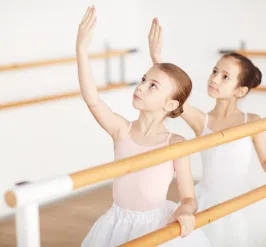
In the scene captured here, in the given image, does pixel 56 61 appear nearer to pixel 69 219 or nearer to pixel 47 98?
pixel 47 98

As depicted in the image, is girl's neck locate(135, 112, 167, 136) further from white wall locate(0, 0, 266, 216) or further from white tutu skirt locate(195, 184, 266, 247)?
white wall locate(0, 0, 266, 216)

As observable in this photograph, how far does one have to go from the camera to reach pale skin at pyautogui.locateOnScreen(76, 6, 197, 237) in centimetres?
164

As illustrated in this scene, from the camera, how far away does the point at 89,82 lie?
1688 millimetres

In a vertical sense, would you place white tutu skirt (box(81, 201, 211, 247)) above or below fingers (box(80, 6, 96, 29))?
below

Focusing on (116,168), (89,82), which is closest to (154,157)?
(116,168)

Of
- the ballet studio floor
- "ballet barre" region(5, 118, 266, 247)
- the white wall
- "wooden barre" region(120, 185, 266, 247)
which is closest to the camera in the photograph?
"ballet barre" region(5, 118, 266, 247)

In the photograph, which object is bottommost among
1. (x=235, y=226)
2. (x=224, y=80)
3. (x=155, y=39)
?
(x=235, y=226)

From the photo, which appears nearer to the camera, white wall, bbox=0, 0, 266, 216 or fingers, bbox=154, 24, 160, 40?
fingers, bbox=154, 24, 160, 40

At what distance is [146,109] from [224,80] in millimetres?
583

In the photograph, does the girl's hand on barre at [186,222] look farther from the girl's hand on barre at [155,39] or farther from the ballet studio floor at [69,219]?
the ballet studio floor at [69,219]

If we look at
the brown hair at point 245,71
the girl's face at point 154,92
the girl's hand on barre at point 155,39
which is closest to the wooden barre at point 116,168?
the girl's face at point 154,92

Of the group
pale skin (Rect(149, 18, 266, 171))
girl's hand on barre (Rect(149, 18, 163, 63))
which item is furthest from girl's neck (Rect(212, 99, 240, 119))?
girl's hand on barre (Rect(149, 18, 163, 63))

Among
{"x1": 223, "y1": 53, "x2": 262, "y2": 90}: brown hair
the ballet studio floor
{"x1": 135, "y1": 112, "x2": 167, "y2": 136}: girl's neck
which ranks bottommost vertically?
the ballet studio floor

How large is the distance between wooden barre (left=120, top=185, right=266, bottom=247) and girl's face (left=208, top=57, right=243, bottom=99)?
1.88ft
